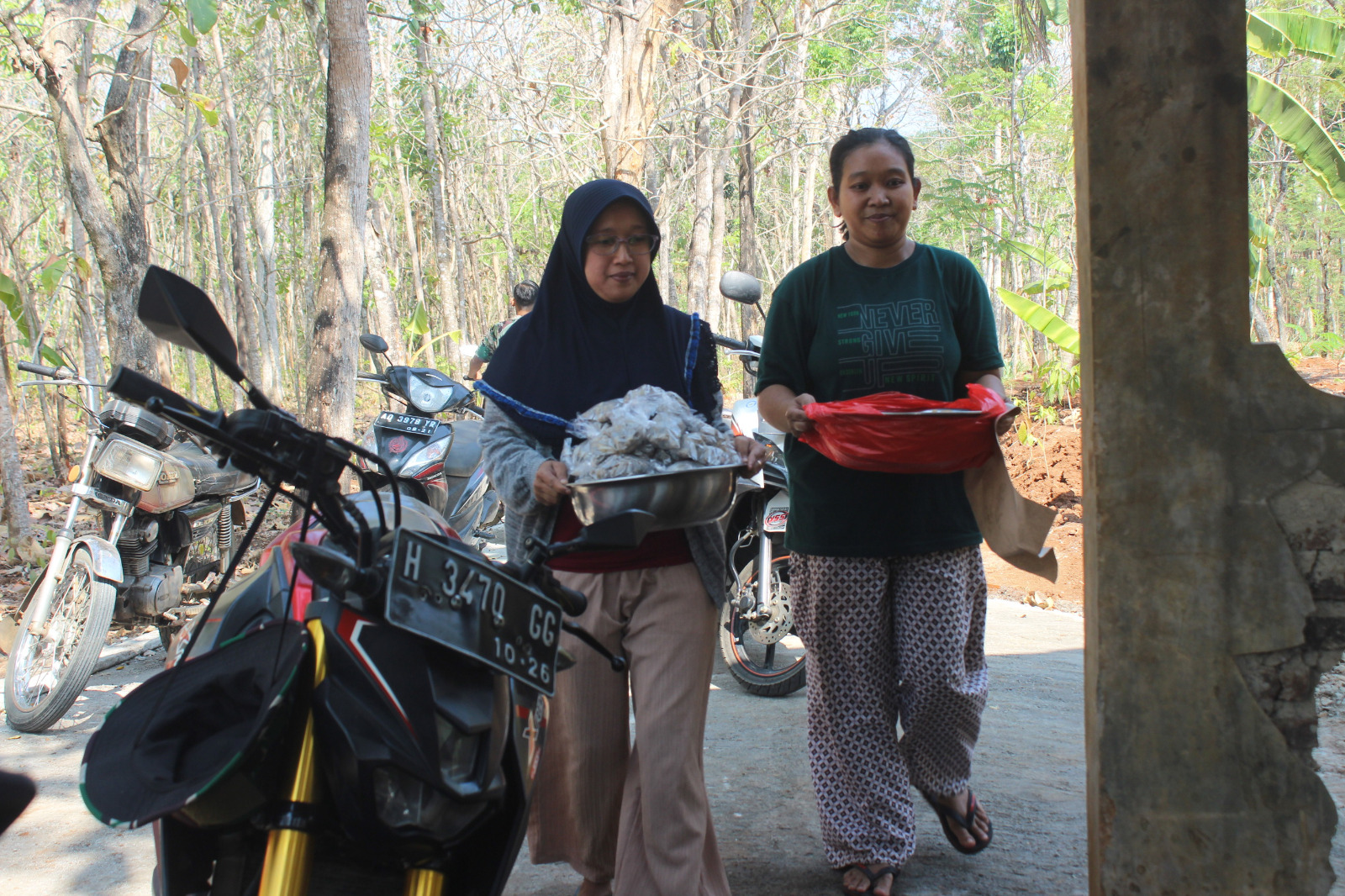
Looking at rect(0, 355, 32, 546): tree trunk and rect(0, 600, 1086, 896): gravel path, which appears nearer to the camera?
rect(0, 600, 1086, 896): gravel path

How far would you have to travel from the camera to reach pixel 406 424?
589 cm

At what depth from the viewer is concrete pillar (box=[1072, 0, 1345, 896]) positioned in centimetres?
178

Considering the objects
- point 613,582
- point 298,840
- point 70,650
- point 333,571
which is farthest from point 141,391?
point 70,650

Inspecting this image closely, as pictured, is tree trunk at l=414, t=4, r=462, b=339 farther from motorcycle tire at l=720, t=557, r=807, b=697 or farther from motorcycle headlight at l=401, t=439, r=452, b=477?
motorcycle tire at l=720, t=557, r=807, b=697

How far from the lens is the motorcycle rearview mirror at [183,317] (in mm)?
1428

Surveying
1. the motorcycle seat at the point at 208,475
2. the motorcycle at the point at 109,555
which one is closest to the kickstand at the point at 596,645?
the motorcycle at the point at 109,555

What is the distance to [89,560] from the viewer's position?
441 cm

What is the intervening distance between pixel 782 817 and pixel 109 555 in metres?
3.20

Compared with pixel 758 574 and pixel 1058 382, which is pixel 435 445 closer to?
pixel 758 574

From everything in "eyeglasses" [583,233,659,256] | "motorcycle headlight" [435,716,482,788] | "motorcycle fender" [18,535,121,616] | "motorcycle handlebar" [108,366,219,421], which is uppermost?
"eyeglasses" [583,233,659,256]

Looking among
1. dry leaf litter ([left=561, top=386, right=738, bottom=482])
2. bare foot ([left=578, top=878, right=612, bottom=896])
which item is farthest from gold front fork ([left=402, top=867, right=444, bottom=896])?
bare foot ([left=578, top=878, right=612, bottom=896])

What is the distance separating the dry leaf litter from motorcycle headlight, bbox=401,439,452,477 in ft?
11.9

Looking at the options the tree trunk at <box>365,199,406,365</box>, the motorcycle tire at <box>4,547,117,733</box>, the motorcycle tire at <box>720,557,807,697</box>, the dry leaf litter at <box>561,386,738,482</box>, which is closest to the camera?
the dry leaf litter at <box>561,386,738,482</box>

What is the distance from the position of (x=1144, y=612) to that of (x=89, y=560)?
430 cm
